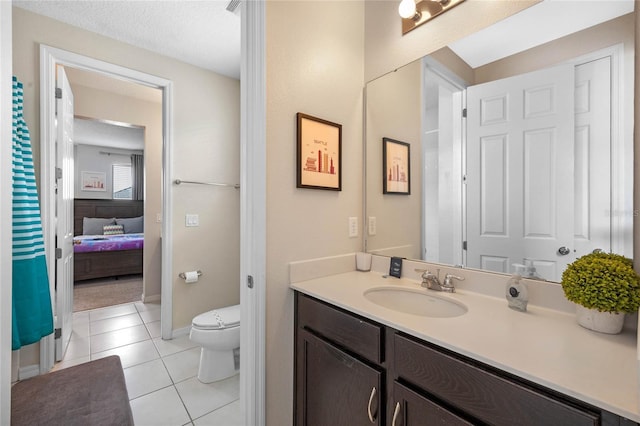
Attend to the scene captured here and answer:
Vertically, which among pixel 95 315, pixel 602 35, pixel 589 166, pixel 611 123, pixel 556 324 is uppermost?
pixel 602 35

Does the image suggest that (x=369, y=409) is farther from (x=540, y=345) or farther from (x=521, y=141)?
(x=521, y=141)

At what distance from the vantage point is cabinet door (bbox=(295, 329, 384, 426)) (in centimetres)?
98

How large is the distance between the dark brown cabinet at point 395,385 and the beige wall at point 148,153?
10.2ft

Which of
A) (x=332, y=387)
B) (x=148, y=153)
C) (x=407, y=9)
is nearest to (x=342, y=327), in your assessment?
(x=332, y=387)

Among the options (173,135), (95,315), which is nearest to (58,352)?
(95,315)

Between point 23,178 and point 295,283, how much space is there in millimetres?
1862

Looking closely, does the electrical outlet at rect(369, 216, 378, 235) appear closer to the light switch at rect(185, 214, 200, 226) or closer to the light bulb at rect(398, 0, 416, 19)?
the light bulb at rect(398, 0, 416, 19)

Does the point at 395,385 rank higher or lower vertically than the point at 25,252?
lower

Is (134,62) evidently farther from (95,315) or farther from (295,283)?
(95,315)

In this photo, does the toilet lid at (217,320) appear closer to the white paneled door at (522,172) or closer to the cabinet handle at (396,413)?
the cabinet handle at (396,413)

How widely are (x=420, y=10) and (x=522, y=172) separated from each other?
96 cm

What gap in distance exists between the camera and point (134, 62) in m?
2.47

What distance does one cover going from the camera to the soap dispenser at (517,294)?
3.29ft

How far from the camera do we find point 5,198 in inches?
32.1
